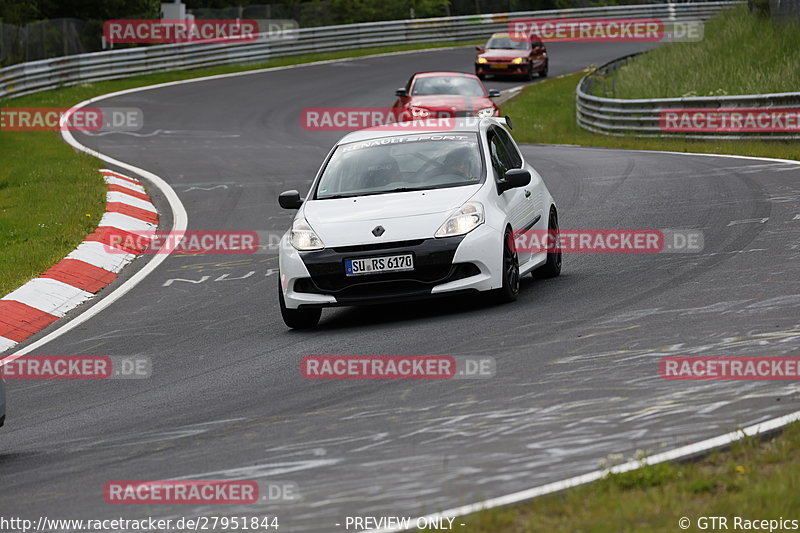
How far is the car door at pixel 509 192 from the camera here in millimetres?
10719

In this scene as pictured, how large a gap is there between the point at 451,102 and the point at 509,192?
1592 cm

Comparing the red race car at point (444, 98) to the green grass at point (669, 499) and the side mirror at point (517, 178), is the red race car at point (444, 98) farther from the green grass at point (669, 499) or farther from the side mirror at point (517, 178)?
the green grass at point (669, 499)

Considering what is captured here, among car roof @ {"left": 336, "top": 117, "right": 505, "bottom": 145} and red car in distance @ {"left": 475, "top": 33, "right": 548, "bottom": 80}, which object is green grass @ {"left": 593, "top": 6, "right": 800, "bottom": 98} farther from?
car roof @ {"left": 336, "top": 117, "right": 505, "bottom": 145}

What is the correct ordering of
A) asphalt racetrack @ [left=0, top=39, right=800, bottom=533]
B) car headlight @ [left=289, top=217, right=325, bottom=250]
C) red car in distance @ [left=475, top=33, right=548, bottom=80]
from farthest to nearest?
red car in distance @ [left=475, top=33, right=548, bottom=80] < car headlight @ [left=289, top=217, right=325, bottom=250] < asphalt racetrack @ [left=0, top=39, right=800, bottom=533]

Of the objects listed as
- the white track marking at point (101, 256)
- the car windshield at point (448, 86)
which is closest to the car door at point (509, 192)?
the white track marking at point (101, 256)

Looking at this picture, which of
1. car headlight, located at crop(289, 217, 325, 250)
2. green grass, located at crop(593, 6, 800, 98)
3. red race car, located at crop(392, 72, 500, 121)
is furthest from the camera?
green grass, located at crop(593, 6, 800, 98)

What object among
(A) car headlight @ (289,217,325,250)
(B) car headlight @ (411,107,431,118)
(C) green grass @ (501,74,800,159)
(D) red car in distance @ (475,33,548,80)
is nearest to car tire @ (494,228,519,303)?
(A) car headlight @ (289,217,325,250)

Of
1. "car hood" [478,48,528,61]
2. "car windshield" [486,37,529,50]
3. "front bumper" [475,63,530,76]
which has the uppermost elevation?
"car windshield" [486,37,529,50]

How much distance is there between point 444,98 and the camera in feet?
88.5

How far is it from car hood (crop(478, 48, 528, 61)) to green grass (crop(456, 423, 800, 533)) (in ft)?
129

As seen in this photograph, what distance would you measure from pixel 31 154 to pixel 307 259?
49.9 feet

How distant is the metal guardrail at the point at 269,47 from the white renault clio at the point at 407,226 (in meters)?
26.3

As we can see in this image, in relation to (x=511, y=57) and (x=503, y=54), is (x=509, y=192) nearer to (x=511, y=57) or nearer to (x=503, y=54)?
(x=511, y=57)

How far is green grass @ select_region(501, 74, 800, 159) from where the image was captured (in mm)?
23094
